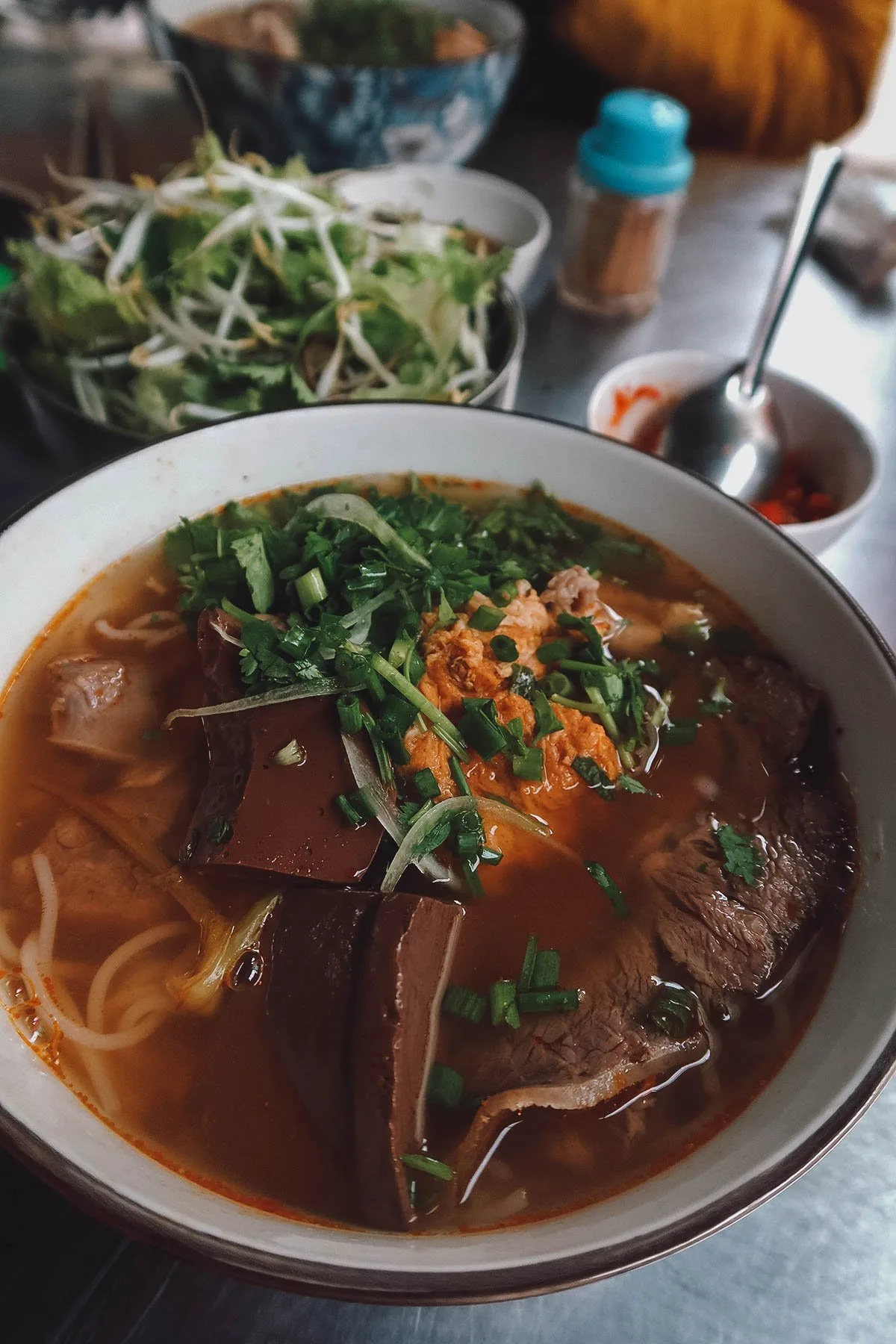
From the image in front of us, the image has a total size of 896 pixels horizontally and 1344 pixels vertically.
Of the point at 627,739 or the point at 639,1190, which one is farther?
the point at 627,739

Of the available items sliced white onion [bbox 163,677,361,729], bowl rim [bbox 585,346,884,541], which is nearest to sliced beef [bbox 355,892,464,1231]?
sliced white onion [bbox 163,677,361,729]

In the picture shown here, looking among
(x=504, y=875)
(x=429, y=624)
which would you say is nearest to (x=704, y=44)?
(x=429, y=624)

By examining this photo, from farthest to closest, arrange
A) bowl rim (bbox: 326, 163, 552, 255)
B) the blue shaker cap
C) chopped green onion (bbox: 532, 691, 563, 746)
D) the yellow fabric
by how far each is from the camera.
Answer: the yellow fabric
bowl rim (bbox: 326, 163, 552, 255)
the blue shaker cap
chopped green onion (bbox: 532, 691, 563, 746)

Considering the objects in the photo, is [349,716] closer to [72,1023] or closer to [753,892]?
[72,1023]

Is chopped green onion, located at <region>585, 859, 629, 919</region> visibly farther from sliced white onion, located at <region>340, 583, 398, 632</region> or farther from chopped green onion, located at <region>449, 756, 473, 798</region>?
sliced white onion, located at <region>340, 583, 398, 632</region>

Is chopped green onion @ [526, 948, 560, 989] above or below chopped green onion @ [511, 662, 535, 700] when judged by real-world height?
below

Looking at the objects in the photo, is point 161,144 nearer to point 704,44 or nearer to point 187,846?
point 704,44
